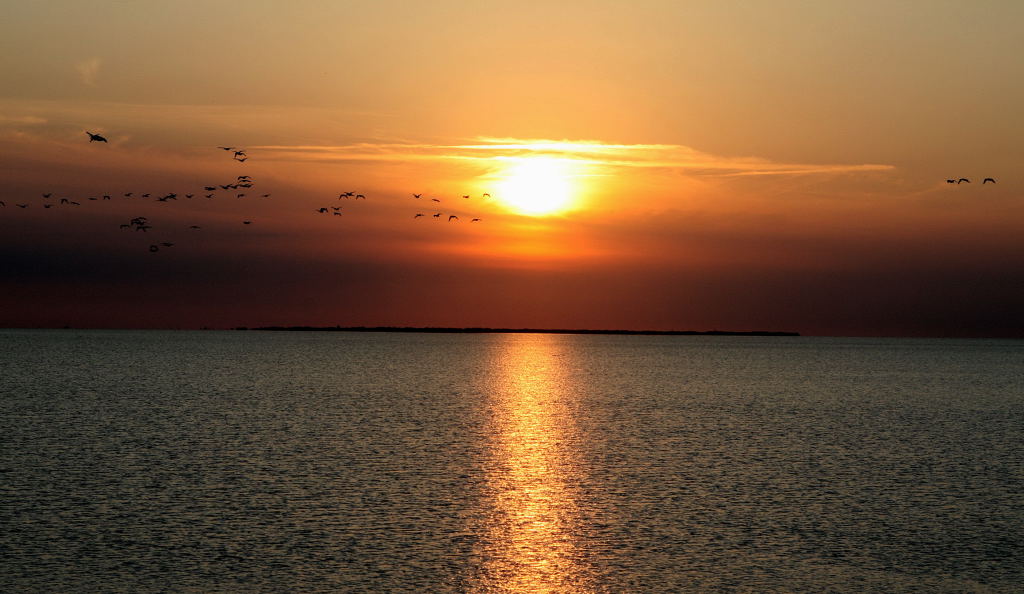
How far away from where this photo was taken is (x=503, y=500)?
1241 inches

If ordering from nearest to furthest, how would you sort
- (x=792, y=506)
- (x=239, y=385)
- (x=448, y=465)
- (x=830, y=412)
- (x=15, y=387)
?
(x=792, y=506) < (x=448, y=465) < (x=830, y=412) < (x=15, y=387) < (x=239, y=385)

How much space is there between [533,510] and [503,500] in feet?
6.26

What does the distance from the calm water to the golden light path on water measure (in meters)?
0.10

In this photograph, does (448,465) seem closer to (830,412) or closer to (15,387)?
(830,412)

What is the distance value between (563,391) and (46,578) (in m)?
73.9

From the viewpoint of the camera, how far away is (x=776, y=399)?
85.0 meters

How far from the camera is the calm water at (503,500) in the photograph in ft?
73.0

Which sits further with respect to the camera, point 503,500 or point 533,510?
point 503,500

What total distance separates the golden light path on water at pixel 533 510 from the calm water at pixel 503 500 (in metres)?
0.10

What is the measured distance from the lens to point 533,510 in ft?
97.9

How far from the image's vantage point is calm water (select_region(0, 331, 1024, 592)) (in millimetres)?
22266

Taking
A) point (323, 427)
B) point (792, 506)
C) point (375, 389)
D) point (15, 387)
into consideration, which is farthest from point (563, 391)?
point (792, 506)

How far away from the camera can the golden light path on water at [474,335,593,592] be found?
71.2 feet

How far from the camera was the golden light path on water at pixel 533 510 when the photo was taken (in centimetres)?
2170
